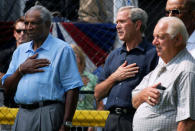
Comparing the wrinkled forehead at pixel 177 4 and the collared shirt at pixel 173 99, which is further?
the wrinkled forehead at pixel 177 4

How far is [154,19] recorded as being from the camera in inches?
305

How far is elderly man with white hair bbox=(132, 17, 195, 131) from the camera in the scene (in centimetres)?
373

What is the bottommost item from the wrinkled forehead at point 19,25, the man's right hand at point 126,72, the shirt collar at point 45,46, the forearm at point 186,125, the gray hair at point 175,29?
the forearm at point 186,125

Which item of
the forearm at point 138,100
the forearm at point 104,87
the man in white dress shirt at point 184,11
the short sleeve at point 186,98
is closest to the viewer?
the short sleeve at point 186,98

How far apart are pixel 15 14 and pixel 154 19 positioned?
1.92m

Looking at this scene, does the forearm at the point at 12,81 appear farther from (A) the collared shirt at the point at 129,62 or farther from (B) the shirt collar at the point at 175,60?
(B) the shirt collar at the point at 175,60

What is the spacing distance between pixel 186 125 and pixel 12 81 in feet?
6.04

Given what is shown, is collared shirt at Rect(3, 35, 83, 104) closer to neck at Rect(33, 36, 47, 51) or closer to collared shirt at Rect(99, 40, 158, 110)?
neck at Rect(33, 36, 47, 51)

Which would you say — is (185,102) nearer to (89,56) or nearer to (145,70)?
(145,70)

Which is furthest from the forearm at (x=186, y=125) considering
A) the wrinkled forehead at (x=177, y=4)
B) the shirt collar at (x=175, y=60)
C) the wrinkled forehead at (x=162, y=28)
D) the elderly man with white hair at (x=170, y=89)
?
the wrinkled forehead at (x=177, y=4)

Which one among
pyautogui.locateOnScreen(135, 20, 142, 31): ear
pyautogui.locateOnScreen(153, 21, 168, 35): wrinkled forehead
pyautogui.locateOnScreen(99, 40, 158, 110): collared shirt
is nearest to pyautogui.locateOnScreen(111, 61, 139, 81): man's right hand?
pyautogui.locateOnScreen(99, 40, 158, 110): collared shirt

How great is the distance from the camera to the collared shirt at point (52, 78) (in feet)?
15.8

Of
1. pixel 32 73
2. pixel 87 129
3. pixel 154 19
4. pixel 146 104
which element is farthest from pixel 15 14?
pixel 146 104

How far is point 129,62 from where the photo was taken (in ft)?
15.8
